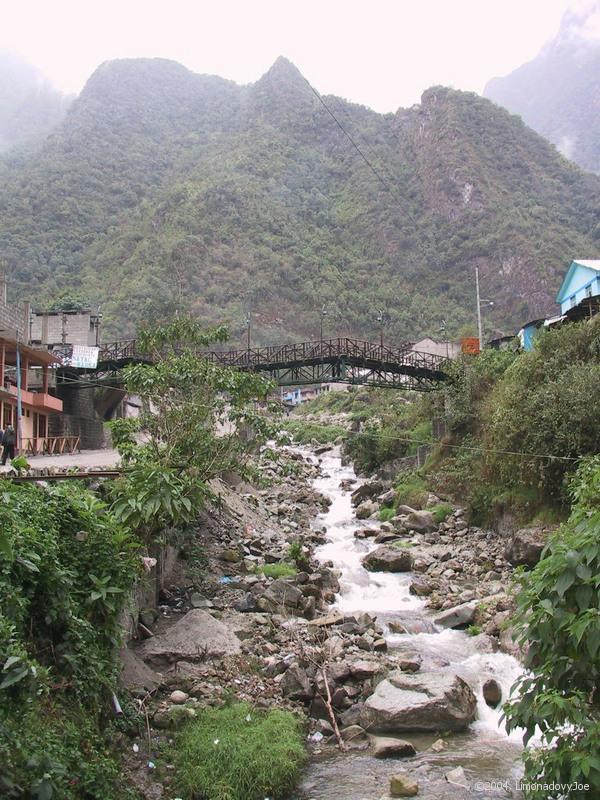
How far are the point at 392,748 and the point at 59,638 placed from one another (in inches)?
151

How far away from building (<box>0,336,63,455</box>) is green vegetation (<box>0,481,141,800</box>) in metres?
15.6

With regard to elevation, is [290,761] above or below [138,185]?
below

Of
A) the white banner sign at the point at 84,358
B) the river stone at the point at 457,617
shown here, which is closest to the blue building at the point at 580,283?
the river stone at the point at 457,617

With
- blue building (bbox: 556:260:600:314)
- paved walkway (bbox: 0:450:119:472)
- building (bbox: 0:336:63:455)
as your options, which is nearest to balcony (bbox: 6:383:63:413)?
building (bbox: 0:336:63:455)

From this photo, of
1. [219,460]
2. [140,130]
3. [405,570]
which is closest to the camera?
[219,460]

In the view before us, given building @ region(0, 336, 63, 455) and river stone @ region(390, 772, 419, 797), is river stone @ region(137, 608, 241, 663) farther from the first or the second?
building @ region(0, 336, 63, 455)

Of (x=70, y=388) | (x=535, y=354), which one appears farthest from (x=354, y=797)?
(x=70, y=388)

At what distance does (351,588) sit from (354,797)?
7.67 metres

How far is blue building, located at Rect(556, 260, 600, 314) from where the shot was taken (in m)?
27.8

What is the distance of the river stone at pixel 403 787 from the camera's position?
6172 millimetres

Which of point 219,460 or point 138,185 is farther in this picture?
point 138,185

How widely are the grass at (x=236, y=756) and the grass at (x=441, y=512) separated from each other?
42.8ft

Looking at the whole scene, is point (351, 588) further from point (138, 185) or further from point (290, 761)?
point (138, 185)

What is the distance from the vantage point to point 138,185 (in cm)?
9312
